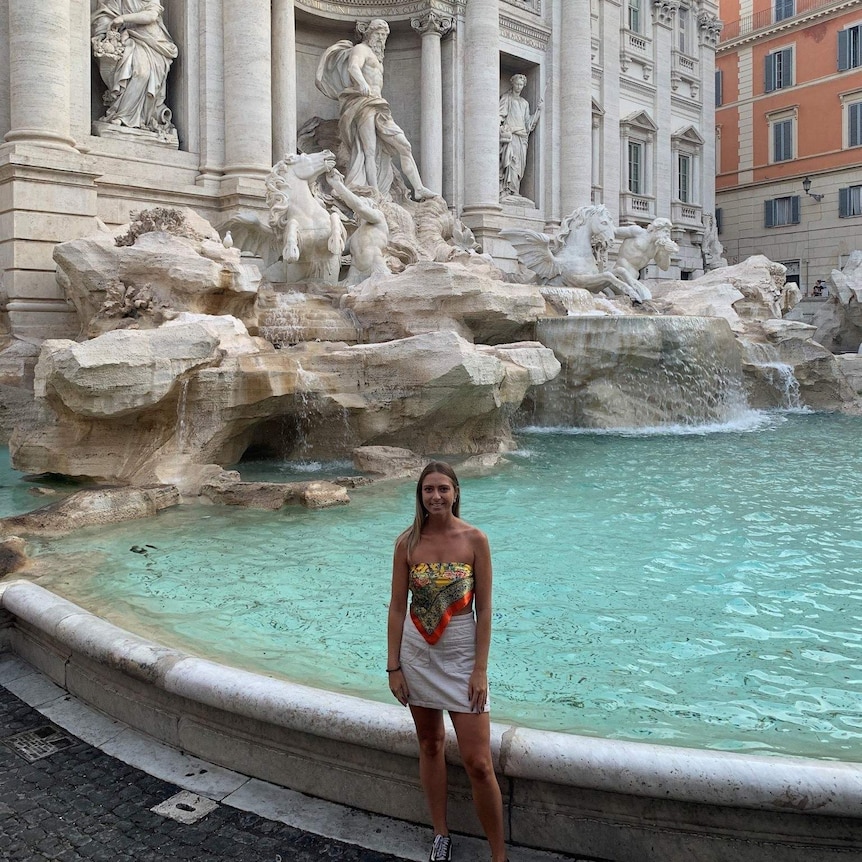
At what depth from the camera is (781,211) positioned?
1115 inches

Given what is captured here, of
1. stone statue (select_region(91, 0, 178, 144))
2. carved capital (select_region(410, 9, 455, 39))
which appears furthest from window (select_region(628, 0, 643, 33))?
stone statue (select_region(91, 0, 178, 144))

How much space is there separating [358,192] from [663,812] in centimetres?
1322

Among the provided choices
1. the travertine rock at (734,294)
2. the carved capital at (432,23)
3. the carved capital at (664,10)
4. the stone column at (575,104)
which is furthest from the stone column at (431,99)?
the carved capital at (664,10)

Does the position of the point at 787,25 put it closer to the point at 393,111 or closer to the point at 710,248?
the point at 710,248

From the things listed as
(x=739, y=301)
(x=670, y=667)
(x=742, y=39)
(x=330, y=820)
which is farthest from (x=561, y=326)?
(x=742, y=39)

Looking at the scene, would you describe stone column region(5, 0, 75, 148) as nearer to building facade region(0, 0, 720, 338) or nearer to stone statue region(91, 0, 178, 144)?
building facade region(0, 0, 720, 338)

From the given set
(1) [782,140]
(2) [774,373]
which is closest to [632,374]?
(2) [774,373]

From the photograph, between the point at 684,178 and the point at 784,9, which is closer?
the point at 684,178

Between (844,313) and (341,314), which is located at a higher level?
(844,313)

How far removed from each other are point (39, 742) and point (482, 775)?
1574 mm

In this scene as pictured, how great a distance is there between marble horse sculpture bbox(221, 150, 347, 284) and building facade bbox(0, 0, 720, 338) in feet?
8.41

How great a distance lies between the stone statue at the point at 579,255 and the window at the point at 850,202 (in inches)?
635

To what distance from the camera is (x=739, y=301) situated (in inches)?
594

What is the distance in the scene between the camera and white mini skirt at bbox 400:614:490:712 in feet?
7.12
